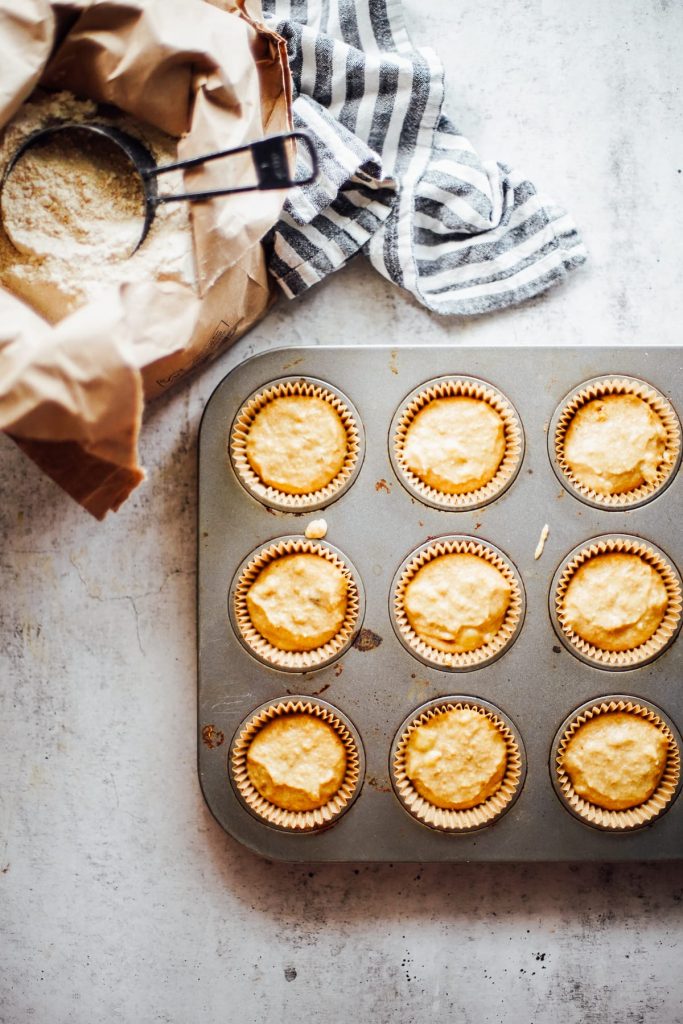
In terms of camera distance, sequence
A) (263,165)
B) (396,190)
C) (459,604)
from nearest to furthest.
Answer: (263,165)
(459,604)
(396,190)

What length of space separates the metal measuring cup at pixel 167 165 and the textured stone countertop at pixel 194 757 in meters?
0.59

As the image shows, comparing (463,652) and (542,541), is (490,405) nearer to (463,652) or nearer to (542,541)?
(542,541)

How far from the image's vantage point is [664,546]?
188 centimetres

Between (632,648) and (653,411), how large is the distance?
0.59m

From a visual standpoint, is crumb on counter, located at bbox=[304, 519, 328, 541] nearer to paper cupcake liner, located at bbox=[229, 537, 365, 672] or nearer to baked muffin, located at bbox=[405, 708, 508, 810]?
paper cupcake liner, located at bbox=[229, 537, 365, 672]

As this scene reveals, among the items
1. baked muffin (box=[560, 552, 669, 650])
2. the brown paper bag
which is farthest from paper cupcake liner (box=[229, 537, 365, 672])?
baked muffin (box=[560, 552, 669, 650])

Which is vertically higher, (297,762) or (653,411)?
(653,411)

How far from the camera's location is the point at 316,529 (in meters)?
1.87

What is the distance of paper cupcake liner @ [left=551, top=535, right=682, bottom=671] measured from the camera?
1877 mm

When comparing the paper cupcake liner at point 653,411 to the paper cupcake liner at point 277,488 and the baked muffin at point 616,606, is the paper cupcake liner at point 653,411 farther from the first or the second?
the paper cupcake liner at point 277,488

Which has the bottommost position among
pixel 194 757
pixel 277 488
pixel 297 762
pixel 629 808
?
pixel 629 808

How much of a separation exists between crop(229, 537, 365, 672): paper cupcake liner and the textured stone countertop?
275 mm

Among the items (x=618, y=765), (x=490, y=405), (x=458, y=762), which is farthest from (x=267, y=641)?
(x=618, y=765)

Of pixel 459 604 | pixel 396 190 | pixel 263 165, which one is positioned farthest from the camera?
pixel 396 190
